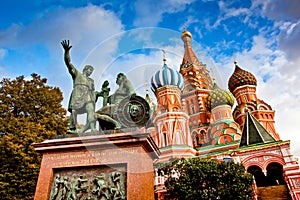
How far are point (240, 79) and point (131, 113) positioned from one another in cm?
3463

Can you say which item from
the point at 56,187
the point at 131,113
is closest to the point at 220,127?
the point at 131,113

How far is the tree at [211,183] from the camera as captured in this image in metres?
14.2

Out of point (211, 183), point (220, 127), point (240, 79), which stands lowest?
point (211, 183)

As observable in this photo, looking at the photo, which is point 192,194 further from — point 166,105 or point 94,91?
point 166,105

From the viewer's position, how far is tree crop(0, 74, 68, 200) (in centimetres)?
1327

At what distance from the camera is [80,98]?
7641 mm

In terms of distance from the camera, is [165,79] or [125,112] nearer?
[125,112]

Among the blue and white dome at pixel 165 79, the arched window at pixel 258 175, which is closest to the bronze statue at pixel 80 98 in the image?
the arched window at pixel 258 175

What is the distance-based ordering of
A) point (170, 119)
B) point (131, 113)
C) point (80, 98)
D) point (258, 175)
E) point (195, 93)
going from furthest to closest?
point (195, 93)
point (170, 119)
point (258, 175)
point (80, 98)
point (131, 113)

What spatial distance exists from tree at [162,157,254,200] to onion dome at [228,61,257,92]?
25.2 metres

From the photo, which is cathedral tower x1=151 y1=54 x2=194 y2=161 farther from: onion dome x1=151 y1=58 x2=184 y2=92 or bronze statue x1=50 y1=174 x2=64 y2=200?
bronze statue x1=50 y1=174 x2=64 y2=200

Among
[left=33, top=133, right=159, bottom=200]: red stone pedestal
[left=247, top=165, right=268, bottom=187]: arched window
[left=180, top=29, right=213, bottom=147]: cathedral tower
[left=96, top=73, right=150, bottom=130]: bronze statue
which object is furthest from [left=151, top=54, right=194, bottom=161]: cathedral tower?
[left=33, top=133, right=159, bottom=200]: red stone pedestal

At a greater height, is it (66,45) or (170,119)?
(170,119)

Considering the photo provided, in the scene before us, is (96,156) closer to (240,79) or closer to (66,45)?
(66,45)
